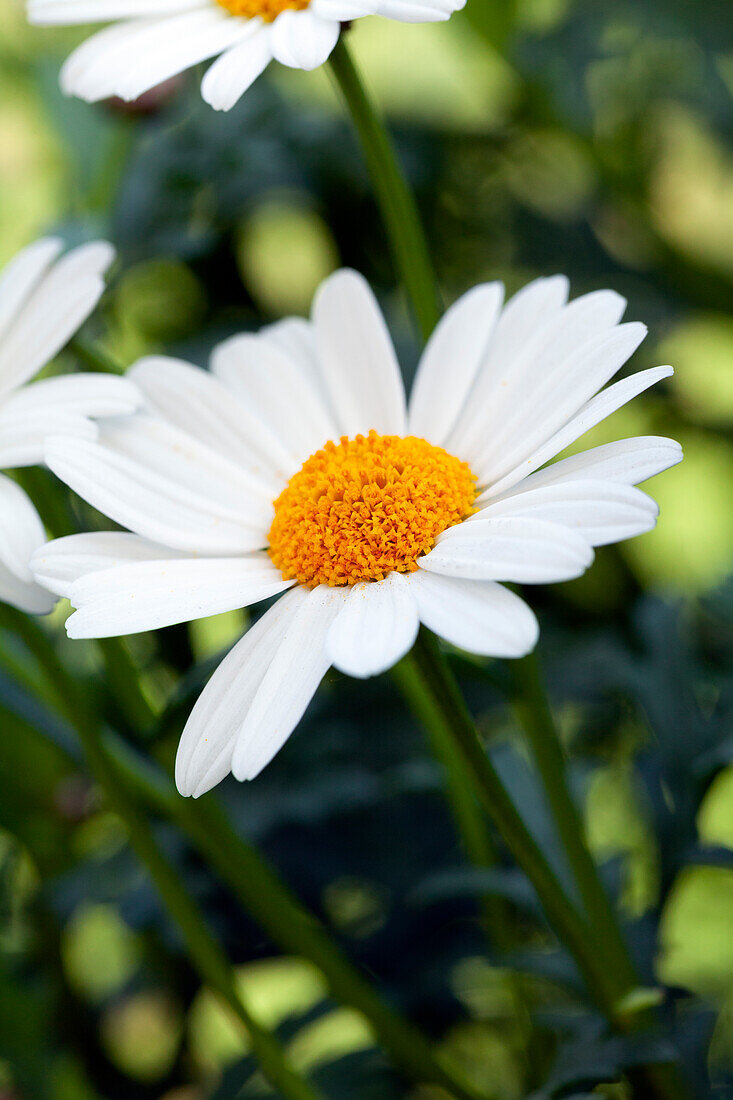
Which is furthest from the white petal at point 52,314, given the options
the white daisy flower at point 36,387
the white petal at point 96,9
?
the white petal at point 96,9

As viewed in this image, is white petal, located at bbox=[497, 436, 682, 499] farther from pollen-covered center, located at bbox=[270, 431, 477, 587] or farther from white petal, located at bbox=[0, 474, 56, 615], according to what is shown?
white petal, located at bbox=[0, 474, 56, 615]

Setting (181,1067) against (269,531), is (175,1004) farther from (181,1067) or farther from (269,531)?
(269,531)

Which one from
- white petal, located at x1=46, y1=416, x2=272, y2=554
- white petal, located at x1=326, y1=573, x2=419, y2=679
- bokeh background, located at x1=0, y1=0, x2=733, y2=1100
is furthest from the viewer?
bokeh background, located at x1=0, y1=0, x2=733, y2=1100

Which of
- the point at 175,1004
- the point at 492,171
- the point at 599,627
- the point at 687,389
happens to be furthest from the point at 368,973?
the point at 492,171

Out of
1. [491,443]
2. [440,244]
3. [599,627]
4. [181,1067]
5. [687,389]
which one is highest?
[440,244]

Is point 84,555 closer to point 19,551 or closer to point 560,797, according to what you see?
point 19,551

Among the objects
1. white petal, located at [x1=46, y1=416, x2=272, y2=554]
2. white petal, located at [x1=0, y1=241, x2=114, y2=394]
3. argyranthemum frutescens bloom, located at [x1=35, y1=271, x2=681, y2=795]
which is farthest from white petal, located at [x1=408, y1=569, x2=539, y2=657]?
white petal, located at [x1=0, y1=241, x2=114, y2=394]
